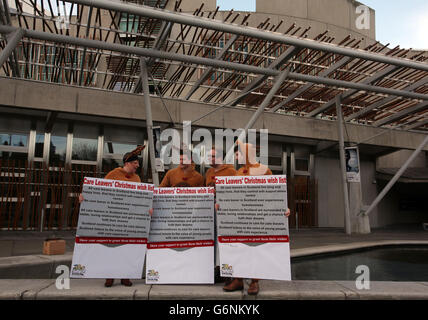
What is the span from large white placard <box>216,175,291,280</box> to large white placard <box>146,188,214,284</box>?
8.7 inches

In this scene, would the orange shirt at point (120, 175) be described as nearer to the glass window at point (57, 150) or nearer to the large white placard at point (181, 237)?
the large white placard at point (181, 237)

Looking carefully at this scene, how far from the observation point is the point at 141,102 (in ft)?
40.4

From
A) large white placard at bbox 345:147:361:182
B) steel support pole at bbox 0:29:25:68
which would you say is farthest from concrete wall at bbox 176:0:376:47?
steel support pole at bbox 0:29:25:68

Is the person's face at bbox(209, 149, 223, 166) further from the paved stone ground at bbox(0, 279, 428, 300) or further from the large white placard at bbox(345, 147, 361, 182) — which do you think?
the large white placard at bbox(345, 147, 361, 182)

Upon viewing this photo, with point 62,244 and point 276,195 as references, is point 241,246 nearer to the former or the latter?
point 276,195

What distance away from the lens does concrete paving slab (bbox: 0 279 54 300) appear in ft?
11.7

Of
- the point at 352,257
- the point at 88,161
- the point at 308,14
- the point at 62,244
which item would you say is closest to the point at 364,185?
the point at 308,14

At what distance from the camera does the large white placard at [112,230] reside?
404 centimetres

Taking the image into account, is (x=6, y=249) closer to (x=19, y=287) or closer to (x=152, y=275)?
(x=19, y=287)

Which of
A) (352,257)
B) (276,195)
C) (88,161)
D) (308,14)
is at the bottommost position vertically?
(352,257)

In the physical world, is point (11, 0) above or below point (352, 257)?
above

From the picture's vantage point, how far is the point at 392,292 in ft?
12.5
